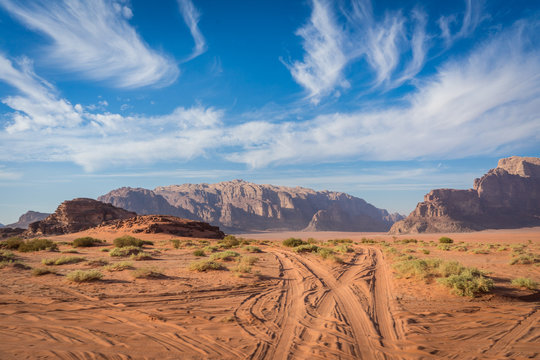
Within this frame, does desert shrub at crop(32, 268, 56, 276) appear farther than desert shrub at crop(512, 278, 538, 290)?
Yes

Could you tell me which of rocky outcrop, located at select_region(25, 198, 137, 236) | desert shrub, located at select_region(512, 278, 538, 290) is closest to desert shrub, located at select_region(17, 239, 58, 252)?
desert shrub, located at select_region(512, 278, 538, 290)

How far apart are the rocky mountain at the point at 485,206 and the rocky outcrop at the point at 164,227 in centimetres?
8588

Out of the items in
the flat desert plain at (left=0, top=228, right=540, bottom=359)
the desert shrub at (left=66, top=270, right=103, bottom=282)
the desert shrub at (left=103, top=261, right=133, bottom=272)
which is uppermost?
the desert shrub at (left=66, top=270, right=103, bottom=282)

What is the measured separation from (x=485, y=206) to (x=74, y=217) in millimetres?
151441

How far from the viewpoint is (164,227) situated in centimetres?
4119

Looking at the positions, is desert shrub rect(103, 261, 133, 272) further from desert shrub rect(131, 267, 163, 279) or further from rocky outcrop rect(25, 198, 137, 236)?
rocky outcrop rect(25, 198, 137, 236)

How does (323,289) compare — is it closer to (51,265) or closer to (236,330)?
(236,330)

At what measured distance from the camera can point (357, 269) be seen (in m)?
12.4

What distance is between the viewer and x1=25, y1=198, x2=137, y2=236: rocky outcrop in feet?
167

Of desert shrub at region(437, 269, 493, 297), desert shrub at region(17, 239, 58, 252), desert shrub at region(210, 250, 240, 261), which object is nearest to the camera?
desert shrub at region(437, 269, 493, 297)

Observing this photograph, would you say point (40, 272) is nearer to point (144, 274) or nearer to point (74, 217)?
point (144, 274)

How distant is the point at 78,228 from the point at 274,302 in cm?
6087

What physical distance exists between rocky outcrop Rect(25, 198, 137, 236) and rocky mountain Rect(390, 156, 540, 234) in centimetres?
10058

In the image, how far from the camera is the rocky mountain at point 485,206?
10075 centimetres
